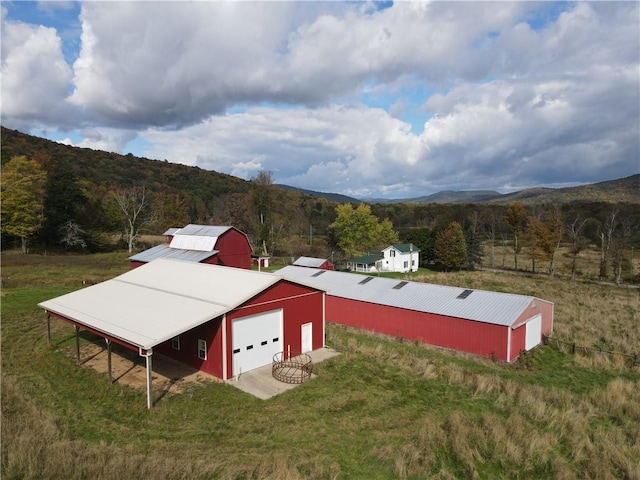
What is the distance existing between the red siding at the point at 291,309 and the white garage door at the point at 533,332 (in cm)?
1192

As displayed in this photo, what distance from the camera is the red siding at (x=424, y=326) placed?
2219 cm

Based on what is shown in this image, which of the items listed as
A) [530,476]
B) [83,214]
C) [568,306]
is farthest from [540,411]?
[83,214]

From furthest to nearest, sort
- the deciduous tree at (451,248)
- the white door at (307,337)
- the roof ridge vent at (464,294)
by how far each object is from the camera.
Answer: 1. the deciduous tree at (451,248)
2. the roof ridge vent at (464,294)
3. the white door at (307,337)

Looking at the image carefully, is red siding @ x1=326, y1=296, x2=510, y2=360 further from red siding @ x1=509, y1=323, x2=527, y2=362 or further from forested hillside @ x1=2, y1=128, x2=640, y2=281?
forested hillside @ x1=2, y1=128, x2=640, y2=281

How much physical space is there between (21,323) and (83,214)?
36.8 meters

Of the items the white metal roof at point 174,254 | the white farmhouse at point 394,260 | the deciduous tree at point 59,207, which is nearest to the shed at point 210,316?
the white metal roof at point 174,254

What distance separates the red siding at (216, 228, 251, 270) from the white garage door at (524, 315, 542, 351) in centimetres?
2476

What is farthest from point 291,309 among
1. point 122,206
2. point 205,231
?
point 122,206

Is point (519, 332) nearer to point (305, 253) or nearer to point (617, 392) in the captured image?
point (617, 392)

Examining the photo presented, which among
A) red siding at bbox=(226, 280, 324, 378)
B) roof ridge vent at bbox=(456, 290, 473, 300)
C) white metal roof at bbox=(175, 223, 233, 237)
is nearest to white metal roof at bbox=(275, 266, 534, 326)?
roof ridge vent at bbox=(456, 290, 473, 300)

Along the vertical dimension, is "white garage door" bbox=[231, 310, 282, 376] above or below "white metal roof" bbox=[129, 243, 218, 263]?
below

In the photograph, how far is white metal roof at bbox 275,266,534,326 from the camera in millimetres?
22984

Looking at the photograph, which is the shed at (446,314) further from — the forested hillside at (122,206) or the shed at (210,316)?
the forested hillside at (122,206)

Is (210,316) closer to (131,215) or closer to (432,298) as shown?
(432,298)
